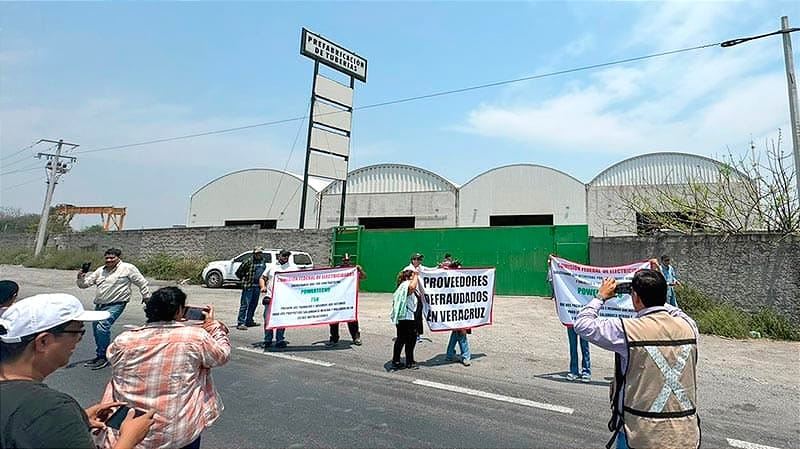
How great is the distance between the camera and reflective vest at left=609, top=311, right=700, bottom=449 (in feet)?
8.14

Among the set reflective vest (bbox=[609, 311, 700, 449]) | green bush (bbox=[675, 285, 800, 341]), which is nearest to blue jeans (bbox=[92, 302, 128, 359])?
reflective vest (bbox=[609, 311, 700, 449])

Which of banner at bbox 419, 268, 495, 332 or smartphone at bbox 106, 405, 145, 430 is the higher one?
banner at bbox 419, 268, 495, 332

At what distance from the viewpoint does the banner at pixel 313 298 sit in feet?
27.4

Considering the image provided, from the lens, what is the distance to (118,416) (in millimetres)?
2289

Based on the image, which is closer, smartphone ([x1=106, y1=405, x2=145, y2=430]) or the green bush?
smartphone ([x1=106, y1=405, x2=145, y2=430])

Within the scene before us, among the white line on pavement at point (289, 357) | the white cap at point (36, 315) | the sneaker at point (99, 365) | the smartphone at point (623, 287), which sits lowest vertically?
the sneaker at point (99, 365)

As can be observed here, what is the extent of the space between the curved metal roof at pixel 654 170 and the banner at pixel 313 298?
68.5ft

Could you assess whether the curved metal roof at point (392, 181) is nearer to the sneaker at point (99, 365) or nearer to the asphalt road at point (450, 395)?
the asphalt road at point (450, 395)

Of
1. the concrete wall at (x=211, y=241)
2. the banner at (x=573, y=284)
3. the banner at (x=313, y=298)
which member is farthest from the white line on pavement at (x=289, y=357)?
the concrete wall at (x=211, y=241)

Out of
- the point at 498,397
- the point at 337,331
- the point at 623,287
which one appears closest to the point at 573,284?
the point at 498,397

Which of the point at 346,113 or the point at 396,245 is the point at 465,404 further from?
the point at 346,113

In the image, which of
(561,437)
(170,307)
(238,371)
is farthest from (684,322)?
(238,371)

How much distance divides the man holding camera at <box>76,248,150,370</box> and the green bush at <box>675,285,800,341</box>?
1156cm

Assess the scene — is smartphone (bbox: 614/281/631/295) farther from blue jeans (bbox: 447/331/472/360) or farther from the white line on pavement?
the white line on pavement
